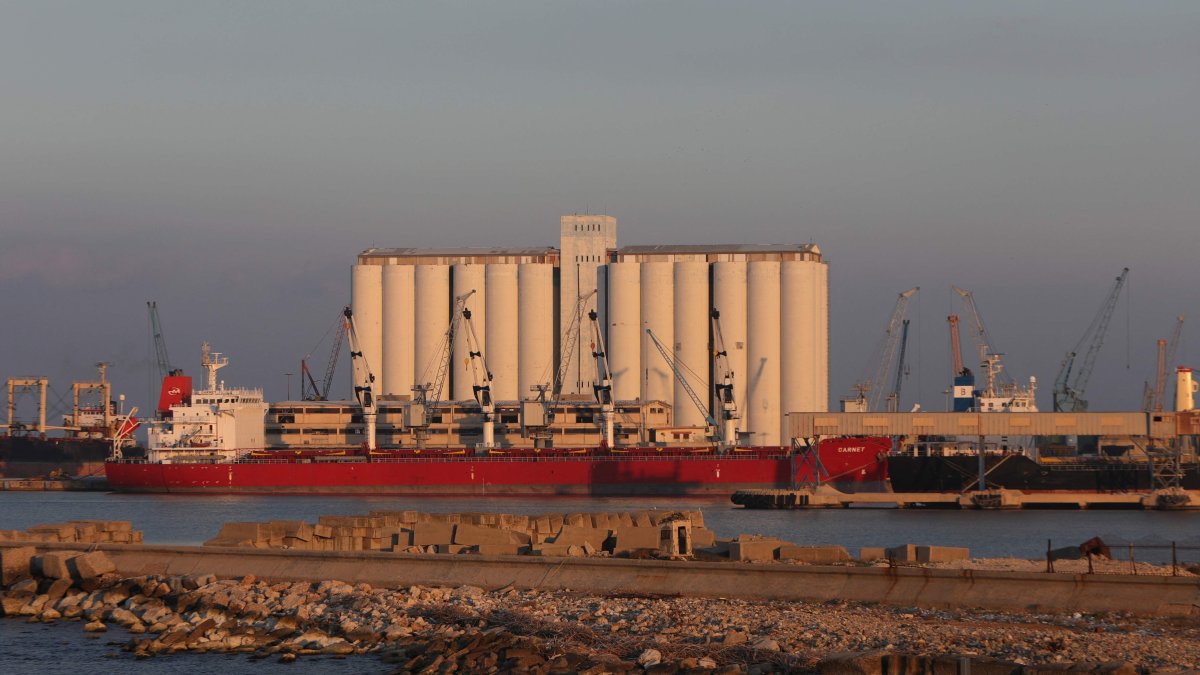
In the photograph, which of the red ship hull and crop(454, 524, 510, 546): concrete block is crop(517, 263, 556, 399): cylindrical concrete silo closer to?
the red ship hull

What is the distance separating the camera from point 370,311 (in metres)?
85.6

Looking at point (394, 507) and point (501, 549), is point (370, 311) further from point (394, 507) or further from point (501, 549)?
point (501, 549)

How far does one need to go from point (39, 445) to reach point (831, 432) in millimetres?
48289

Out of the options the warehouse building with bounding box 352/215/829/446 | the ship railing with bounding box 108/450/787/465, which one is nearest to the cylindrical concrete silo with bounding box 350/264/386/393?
the warehouse building with bounding box 352/215/829/446

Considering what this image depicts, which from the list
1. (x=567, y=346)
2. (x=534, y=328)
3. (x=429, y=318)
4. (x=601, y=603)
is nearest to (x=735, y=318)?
(x=567, y=346)

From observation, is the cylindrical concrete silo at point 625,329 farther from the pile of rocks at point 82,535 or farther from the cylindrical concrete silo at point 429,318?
the pile of rocks at point 82,535

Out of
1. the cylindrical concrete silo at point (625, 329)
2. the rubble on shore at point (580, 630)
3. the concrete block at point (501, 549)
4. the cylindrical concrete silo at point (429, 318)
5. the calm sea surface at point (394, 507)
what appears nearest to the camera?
the rubble on shore at point (580, 630)

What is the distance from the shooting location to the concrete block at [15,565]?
88.8 feet

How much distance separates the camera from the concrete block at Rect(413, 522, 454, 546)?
90.8ft

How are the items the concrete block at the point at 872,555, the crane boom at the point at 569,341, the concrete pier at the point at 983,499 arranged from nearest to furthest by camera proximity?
the concrete block at the point at 872,555 < the concrete pier at the point at 983,499 < the crane boom at the point at 569,341

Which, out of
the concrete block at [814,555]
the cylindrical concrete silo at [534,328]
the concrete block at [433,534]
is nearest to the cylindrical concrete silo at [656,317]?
the cylindrical concrete silo at [534,328]

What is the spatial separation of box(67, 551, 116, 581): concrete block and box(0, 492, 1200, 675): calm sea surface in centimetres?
180

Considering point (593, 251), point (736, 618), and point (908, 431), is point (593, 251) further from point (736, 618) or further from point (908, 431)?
point (736, 618)

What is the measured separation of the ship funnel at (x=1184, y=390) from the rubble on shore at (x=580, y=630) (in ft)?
155
